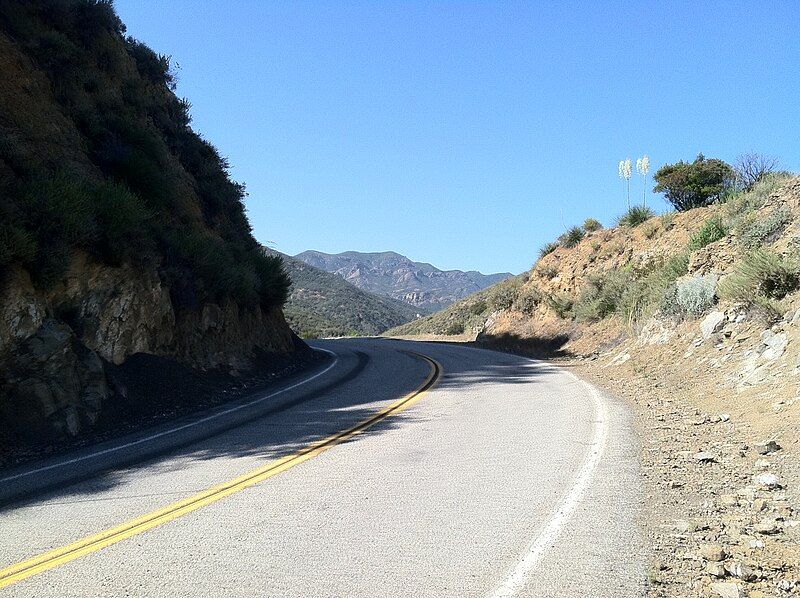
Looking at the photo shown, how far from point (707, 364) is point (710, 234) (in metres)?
7.57

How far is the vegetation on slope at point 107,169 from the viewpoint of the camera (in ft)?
34.6

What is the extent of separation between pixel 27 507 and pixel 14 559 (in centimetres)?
167

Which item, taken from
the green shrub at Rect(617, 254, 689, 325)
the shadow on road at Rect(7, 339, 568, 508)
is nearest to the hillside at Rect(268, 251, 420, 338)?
the green shrub at Rect(617, 254, 689, 325)

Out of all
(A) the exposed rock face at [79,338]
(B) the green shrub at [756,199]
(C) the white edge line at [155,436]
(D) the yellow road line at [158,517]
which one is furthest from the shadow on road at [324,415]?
(B) the green shrub at [756,199]

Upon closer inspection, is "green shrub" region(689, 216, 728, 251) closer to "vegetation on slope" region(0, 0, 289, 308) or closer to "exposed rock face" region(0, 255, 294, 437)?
"vegetation on slope" region(0, 0, 289, 308)

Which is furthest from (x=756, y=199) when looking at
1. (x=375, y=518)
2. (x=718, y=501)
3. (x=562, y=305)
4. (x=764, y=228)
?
(x=375, y=518)

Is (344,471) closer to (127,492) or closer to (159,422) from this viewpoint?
(127,492)

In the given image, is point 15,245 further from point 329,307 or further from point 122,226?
point 329,307

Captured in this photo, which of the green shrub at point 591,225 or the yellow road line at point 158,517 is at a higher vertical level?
the green shrub at point 591,225

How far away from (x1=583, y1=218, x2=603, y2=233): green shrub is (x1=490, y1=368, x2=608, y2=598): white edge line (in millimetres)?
27568

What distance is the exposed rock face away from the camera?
Result: 9.12 m

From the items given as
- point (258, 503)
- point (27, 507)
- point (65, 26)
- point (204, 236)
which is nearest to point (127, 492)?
point (27, 507)

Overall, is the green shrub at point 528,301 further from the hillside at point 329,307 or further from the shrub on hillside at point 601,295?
the hillside at point 329,307

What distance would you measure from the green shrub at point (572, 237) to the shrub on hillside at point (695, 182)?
4850 mm
